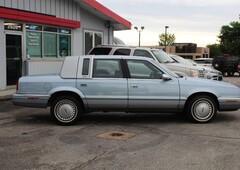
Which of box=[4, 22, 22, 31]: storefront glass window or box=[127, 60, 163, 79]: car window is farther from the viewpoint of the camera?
box=[4, 22, 22, 31]: storefront glass window

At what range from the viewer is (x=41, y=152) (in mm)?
6078

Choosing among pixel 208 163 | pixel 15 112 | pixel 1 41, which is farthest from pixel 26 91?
pixel 1 41

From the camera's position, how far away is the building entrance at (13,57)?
14.0 meters

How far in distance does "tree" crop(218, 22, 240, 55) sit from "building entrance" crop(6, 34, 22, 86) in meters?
43.9

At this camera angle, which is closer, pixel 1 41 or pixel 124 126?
pixel 124 126

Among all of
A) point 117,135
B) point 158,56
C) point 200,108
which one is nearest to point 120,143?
point 117,135

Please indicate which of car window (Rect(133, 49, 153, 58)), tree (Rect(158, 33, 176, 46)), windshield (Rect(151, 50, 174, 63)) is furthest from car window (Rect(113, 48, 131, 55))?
tree (Rect(158, 33, 176, 46))

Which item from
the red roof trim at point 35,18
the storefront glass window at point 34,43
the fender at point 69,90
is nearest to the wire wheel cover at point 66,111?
the fender at point 69,90

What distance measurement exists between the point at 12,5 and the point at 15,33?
41.5 inches

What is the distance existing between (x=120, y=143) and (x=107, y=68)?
2319 mm

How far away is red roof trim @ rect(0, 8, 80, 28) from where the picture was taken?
43.9 feet

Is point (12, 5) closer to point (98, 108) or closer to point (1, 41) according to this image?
point (1, 41)

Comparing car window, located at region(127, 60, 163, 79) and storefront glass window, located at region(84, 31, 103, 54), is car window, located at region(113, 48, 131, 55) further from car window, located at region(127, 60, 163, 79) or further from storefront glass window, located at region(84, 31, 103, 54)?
car window, located at region(127, 60, 163, 79)

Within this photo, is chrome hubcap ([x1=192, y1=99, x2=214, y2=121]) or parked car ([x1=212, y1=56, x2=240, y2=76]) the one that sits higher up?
parked car ([x1=212, y1=56, x2=240, y2=76])
